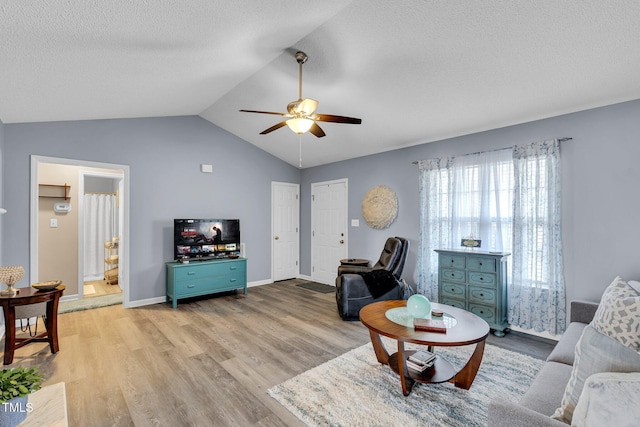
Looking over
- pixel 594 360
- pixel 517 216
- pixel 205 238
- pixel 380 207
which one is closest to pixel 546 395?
pixel 594 360

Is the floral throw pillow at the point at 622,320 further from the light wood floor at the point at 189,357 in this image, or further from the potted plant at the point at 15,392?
the potted plant at the point at 15,392

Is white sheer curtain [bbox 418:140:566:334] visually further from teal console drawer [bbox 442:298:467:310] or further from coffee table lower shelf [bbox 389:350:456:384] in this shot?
coffee table lower shelf [bbox 389:350:456:384]

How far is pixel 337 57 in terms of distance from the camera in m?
2.94

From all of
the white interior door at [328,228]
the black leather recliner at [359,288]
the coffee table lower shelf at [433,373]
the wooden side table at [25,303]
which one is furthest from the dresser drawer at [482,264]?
the wooden side table at [25,303]

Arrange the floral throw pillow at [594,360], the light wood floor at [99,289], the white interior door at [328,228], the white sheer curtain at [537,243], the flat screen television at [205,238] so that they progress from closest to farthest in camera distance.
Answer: the floral throw pillow at [594,360] → the white sheer curtain at [537,243] → the flat screen television at [205,238] → the light wood floor at [99,289] → the white interior door at [328,228]

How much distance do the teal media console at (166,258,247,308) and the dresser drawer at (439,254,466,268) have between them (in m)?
3.17

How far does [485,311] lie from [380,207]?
2.14 m

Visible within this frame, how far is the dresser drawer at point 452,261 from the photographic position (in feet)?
11.8

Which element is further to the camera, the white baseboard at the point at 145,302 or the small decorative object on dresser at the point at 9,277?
the white baseboard at the point at 145,302

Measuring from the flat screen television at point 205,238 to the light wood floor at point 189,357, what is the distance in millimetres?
823

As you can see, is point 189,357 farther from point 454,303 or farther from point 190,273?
point 454,303

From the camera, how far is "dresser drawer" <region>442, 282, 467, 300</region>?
142 inches

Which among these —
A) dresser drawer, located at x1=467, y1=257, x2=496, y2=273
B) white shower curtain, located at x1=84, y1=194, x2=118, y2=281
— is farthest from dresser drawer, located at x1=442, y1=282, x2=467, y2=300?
white shower curtain, located at x1=84, y1=194, x2=118, y2=281

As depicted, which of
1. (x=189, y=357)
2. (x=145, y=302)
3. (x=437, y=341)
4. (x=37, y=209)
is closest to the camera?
(x=437, y=341)
